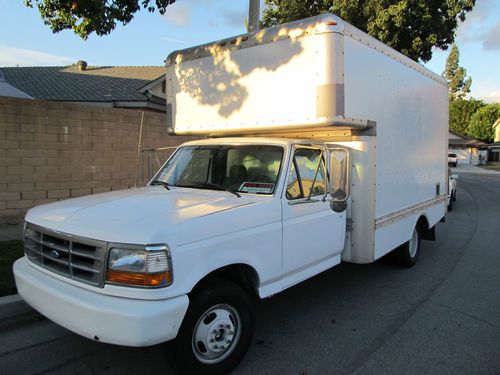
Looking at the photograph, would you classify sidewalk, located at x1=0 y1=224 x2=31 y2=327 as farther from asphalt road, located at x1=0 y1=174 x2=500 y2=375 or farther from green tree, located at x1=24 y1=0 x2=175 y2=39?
green tree, located at x1=24 y1=0 x2=175 y2=39

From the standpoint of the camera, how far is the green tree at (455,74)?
228 feet

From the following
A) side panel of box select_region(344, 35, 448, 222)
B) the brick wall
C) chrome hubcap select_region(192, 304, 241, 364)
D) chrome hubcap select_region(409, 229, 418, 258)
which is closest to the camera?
chrome hubcap select_region(192, 304, 241, 364)

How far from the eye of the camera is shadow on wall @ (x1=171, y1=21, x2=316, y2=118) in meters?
4.51

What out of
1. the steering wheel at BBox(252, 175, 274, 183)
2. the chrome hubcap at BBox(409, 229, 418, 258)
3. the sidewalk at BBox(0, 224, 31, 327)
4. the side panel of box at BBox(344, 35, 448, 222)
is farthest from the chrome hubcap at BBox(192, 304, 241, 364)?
the chrome hubcap at BBox(409, 229, 418, 258)

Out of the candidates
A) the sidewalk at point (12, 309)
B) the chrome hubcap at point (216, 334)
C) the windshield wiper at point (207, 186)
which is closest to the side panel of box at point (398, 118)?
the windshield wiper at point (207, 186)

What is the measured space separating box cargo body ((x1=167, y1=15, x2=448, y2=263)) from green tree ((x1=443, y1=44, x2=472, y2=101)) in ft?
238

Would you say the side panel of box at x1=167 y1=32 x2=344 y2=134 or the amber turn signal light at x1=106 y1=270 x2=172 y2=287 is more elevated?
the side panel of box at x1=167 y1=32 x2=344 y2=134

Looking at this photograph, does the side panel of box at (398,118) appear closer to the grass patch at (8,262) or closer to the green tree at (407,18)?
the grass patch at (8,262)

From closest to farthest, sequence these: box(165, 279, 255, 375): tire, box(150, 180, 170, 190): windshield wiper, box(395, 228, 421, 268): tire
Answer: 1. box(165, 279, 255, 375): tire
2. box(150, 180, 170, 190): windshield wiper
3. box(395, 228, 421, 268): tire

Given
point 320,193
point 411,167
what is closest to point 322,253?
point 320,193

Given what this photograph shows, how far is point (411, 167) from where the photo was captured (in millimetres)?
6168

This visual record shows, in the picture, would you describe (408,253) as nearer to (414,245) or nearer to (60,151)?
(414,245)

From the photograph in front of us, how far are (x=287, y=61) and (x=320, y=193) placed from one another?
4.74 ft

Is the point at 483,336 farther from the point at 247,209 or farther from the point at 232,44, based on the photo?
the point at 232,44
